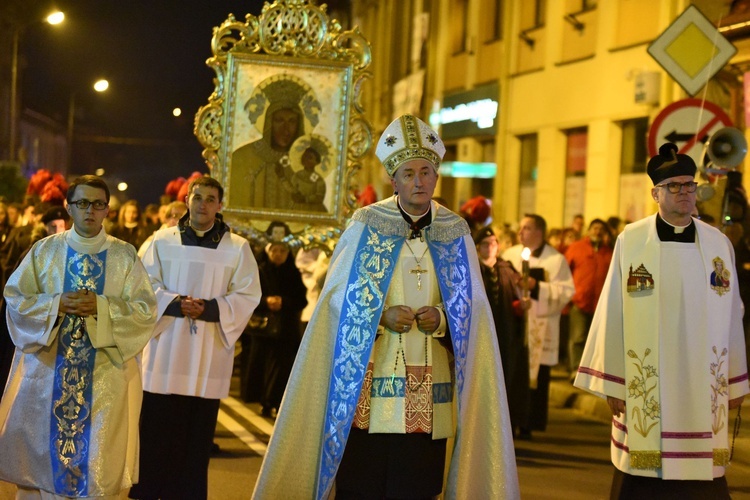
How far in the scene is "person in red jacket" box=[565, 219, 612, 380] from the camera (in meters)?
17.0

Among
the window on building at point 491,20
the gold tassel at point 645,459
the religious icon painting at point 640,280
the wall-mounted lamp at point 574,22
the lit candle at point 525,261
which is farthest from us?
the window on building at point 491,20

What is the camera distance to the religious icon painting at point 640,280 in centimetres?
736

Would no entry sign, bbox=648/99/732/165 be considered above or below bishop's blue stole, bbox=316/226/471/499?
above

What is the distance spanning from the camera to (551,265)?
13648 millimetres

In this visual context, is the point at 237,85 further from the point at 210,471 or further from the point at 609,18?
the point at 609,18

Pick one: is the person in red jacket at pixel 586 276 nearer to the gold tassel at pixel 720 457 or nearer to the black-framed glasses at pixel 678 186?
the gold tassel at pixel 720 457

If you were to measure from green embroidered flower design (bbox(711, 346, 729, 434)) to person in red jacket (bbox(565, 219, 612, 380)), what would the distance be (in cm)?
950

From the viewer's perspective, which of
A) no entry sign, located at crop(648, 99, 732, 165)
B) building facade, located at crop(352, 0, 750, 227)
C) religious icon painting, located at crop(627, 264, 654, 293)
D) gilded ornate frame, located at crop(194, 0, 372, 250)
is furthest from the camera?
building facade, located at crop(352, 0, 750, 227)

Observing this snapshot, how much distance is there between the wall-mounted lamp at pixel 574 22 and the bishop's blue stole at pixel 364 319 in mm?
18867

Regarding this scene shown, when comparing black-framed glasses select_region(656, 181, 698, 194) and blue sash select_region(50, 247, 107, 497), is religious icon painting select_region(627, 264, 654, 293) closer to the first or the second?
black-framed glasses select_region(656, 181, 698, 194)

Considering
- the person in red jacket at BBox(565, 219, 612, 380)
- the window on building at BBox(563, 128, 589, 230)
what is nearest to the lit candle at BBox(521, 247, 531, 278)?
the person in red jacket at BBox(565, 219, 612, 380)

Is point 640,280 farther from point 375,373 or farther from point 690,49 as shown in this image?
point 690,49

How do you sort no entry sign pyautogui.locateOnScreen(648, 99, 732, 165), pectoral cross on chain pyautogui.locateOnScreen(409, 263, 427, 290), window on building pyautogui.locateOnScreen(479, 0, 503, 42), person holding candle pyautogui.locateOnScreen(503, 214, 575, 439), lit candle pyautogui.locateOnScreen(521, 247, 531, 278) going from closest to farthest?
pectoral cross on chain pyautogui.locateOnScreen(409, 263, 427, 290) → no entry sign pyautogui.locateOnScreen(648, 99, 732, 165) → lit candle pyautogui.locateOnScreen(521, 247, 531, 278) → person holding candle pyautogui.locateOnScreen(503, 214, 575, 439) → window on building pyautogui.locateOnScreen(479, 0, 503, 42)

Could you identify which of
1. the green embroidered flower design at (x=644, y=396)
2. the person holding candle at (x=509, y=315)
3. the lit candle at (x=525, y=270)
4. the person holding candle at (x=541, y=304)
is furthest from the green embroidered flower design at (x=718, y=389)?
the person holding candle at (x=541, y=304)
